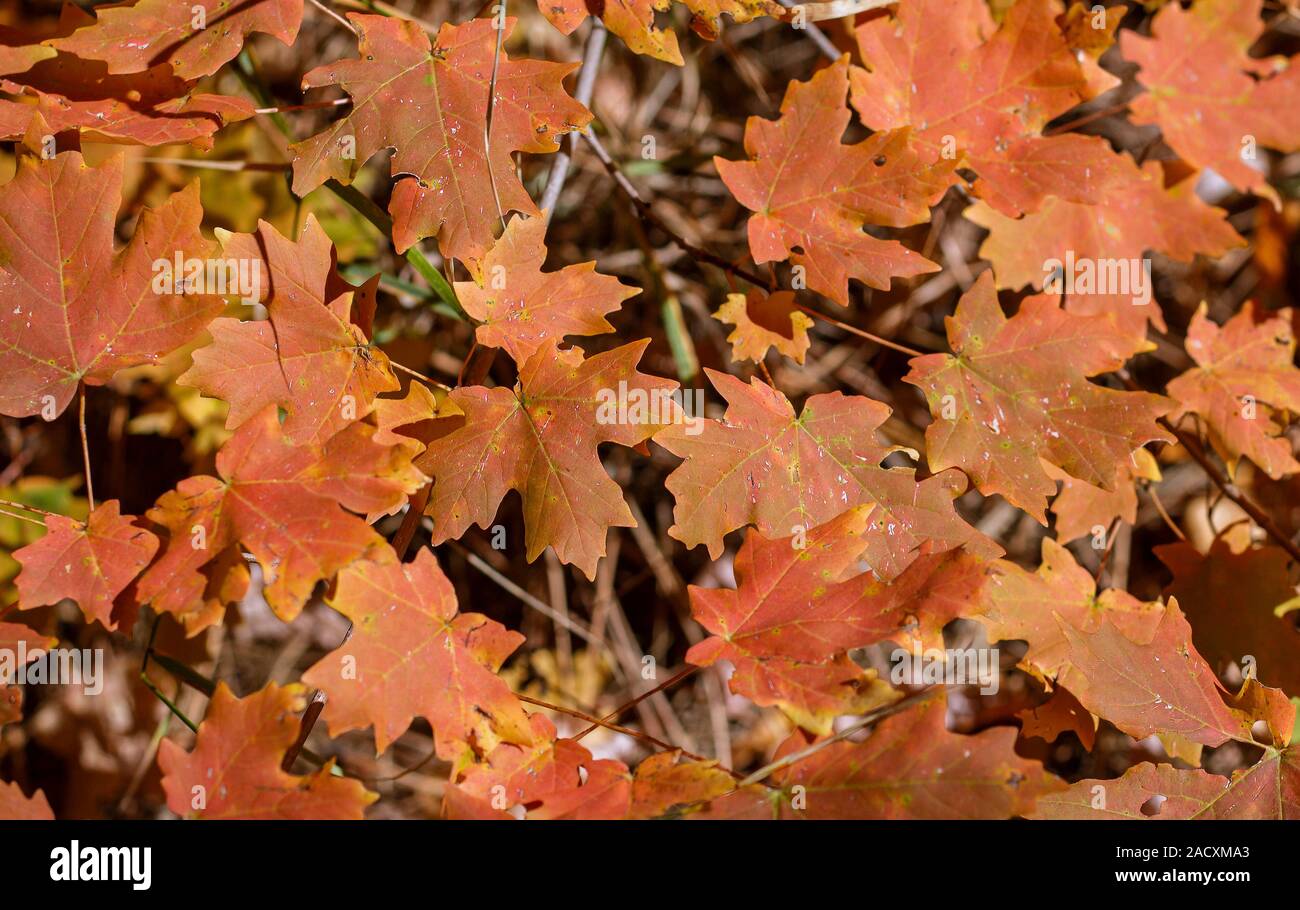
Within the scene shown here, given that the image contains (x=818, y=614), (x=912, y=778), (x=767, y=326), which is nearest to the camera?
(x=912, y=778)

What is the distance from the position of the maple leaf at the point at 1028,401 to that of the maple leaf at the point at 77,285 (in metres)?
1.21

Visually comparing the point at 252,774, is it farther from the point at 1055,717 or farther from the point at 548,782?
the point at 1055,717

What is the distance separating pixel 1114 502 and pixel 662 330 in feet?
3.89

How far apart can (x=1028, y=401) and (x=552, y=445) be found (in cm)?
82

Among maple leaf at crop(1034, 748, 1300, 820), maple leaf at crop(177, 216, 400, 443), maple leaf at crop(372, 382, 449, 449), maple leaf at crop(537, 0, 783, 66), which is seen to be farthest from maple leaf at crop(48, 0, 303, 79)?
maple leaf at crop(1034, 748, 1300, 820)

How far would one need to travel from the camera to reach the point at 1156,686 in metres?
1.39

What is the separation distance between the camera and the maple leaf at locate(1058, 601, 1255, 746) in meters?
1.38

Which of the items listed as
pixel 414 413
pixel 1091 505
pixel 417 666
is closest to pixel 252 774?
pixel 417 666

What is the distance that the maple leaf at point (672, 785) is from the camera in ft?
4.15

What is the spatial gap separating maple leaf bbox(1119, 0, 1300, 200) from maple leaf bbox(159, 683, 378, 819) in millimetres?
1963

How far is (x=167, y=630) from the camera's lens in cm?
205
